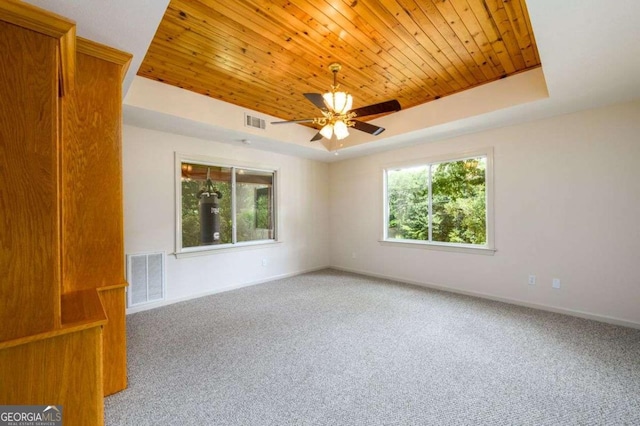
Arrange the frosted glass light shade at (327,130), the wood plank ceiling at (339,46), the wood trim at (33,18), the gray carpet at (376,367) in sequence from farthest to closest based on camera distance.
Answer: the frosted glass light shade at (327,130)
the wood plank ceiling at (339,46)
the gray carpet at (376,367)
the wood trim at (33,18)

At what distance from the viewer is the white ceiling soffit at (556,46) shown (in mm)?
1604

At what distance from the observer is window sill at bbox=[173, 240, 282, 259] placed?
4.03m

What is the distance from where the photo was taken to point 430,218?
4.63m

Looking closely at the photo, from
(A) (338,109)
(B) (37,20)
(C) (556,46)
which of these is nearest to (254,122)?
(A) (338,109)

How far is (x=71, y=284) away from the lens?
1.88 meters

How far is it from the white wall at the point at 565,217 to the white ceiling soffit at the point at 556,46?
0.30m

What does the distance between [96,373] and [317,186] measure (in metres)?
4.87

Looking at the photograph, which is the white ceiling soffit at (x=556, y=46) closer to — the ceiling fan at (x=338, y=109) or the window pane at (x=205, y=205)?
the window pane at (x=205, y=205)

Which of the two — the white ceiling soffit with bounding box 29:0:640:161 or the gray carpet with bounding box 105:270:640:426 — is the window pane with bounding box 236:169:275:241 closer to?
the white ceiling soffit with bounding box 29:0:640:161

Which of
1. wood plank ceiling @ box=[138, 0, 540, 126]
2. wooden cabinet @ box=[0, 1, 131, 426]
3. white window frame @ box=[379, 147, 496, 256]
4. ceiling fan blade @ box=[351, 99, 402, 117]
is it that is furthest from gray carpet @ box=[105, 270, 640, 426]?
wood plank ceiling @ box=[138, 0, 540, 126]

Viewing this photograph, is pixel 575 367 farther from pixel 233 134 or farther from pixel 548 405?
pixel 233 134

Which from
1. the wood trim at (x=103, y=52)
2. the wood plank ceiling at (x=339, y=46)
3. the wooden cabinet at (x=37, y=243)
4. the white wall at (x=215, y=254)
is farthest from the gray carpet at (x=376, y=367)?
the wood plank ceiling at (x=339, y=46)

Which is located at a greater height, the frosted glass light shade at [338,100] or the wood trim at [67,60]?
the frosted glass light shade at [338,100]

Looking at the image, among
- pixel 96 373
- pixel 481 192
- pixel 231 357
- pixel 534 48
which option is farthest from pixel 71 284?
pixel 481 192
